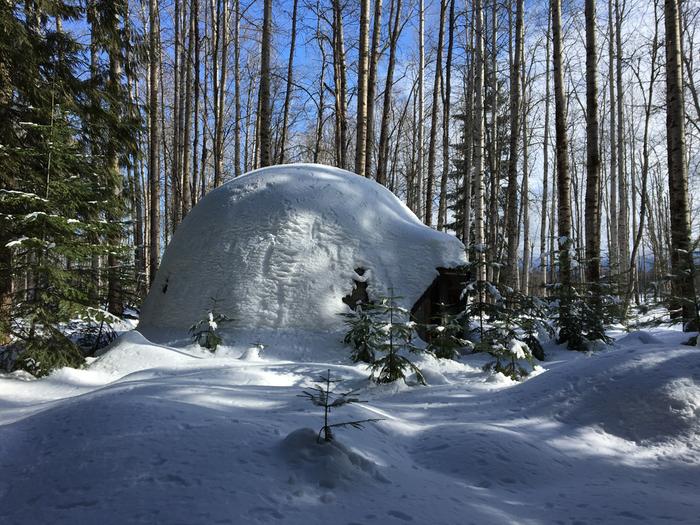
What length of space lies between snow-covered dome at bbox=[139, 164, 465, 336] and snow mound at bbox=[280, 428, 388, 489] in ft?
15.2

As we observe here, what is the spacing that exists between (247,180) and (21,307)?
4.49m

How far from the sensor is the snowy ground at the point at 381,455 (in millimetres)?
1722

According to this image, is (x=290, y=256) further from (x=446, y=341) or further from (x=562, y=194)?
(x=562, y=194)

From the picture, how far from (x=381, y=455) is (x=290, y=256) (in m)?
5.12

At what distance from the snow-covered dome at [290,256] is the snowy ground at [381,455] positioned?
313 cm

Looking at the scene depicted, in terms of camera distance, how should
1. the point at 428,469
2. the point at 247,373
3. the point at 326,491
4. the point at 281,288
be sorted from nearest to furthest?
the point at 326,491 → the point at 428,469 → the point at 247,373 → the point at 281,288

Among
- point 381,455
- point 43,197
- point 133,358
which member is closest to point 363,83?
point 43,197

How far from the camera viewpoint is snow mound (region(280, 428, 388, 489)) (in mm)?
1976

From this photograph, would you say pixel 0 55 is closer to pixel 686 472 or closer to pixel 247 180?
pixel 247 180

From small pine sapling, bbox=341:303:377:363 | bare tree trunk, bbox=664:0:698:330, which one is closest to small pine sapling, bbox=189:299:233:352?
small pine sapling, bbox=341:303:377:363

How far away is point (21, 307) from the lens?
5039mm

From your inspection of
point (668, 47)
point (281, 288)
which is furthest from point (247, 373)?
→ point (668, 47)

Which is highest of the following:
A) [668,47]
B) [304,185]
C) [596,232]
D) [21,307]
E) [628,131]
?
[628,131]

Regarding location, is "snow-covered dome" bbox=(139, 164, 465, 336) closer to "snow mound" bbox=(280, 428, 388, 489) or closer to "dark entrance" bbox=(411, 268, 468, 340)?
"dark entrance" bbox=(411, 268, 468, 340)
